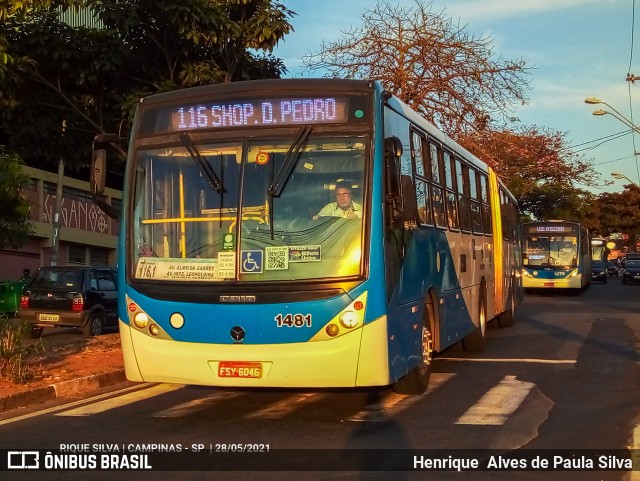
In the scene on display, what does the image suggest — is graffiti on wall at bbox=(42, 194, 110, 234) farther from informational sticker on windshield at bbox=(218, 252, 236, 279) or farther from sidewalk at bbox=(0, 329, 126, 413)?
informational sticker on windshield at bbox=(218, 252, 236, 279)

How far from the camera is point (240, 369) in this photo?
24.4ft

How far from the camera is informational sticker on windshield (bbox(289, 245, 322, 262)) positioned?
7.41 meters

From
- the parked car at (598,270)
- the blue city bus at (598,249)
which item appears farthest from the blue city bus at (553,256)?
the blue city bus at (598,249)

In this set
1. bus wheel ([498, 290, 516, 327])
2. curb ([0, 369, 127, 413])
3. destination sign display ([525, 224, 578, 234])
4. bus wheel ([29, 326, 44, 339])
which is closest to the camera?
curb ([0, 369, 127, 413])

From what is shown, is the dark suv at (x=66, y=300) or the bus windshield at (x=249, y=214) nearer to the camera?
the bus windshield at (x=249, y=214)

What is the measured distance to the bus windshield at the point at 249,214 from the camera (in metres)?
7.43

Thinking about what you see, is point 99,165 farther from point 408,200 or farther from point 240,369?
point 408,200

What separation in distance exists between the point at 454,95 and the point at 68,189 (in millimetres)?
17895

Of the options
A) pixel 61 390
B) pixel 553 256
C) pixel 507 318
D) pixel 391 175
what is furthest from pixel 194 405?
pixel 553 256

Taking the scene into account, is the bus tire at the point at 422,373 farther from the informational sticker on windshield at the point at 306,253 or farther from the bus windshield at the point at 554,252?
the bus windshield at the point at 554,252

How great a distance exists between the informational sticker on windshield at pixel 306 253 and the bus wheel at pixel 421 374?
6.94 ft

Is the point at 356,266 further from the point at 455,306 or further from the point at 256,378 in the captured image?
the point at 455,306

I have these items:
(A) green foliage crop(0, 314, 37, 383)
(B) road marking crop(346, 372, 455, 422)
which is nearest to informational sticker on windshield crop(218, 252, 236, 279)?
(B) road marking crop(346, 372, 455, 422)

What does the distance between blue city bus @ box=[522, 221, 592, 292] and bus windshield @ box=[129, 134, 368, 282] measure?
2733 centimetres
